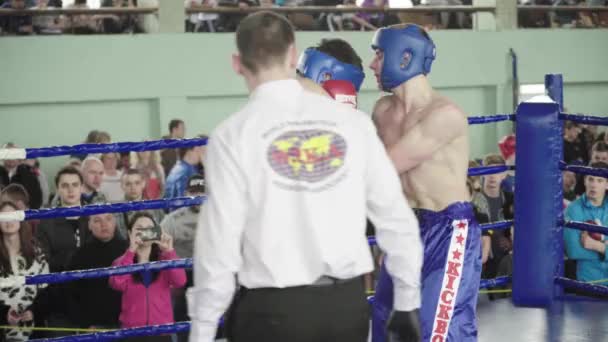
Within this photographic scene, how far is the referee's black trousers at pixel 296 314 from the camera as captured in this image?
96.0 inches

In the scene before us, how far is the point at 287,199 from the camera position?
94.4 inches

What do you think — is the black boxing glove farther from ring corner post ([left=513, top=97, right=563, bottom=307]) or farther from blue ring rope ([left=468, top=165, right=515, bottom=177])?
ring corner post ([left=513, top=97, right=563, bottom=307])

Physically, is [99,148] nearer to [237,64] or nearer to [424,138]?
[424,138]

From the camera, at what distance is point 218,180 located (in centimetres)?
234

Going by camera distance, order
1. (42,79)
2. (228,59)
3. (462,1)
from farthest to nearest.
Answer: (462,1) < (228,59) < (42,79)

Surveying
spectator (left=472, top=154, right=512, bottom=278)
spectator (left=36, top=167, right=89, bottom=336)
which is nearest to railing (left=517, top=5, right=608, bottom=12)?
spectator (left=472, top=154, right=512, bottom=278)

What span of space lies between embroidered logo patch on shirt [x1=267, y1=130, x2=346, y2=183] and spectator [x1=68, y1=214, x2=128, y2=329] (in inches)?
104

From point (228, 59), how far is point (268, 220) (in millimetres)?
8551

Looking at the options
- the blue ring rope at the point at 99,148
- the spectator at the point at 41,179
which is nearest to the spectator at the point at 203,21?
the spectator at the point at 41,179

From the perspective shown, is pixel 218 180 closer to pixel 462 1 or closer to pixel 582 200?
pixel 582 200

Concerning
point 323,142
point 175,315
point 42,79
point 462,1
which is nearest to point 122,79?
point 42,79

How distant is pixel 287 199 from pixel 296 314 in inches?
10.3

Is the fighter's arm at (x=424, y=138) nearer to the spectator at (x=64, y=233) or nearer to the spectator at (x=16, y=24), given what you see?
the spectator at (x=64, y=233)

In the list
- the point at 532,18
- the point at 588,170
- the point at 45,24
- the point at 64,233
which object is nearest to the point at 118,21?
the point at 45,24
